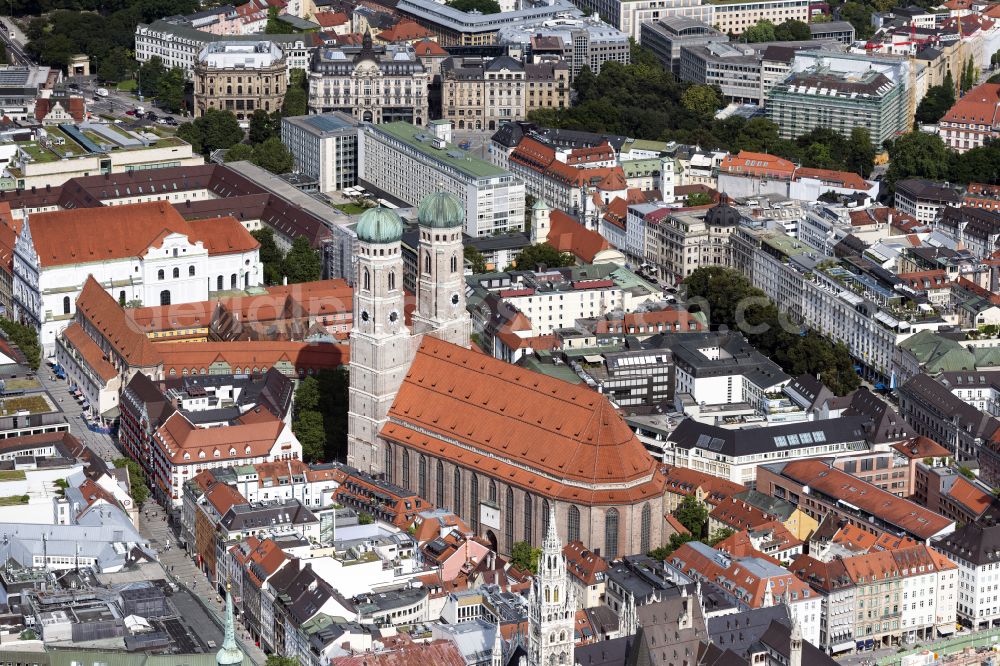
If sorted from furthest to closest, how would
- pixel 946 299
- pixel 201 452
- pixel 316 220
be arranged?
pixel 316 220, pixel 946 299, pixel 201 452

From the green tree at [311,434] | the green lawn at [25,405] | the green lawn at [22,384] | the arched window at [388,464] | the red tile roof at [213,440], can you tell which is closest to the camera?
the red tile roof at [213,440]

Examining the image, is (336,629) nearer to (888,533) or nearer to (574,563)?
(574,563)

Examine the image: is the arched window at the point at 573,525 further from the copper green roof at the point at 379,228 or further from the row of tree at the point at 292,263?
the row of tree at the point at 292,263

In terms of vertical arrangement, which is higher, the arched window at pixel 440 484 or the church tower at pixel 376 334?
the church tower at pixel 376 334

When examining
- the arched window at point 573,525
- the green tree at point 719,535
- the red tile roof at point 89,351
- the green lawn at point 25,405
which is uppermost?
the green lawn at point 25,405

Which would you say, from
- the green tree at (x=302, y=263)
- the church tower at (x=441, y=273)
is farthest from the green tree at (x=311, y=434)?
the green tree at (x=302, y=263)

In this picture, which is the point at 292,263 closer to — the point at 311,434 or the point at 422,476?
the point at 311,434

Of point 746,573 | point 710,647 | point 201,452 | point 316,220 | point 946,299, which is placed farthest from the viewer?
point 316,220

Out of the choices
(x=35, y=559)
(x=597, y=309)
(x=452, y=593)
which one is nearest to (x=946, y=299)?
(x=597, y=309)
